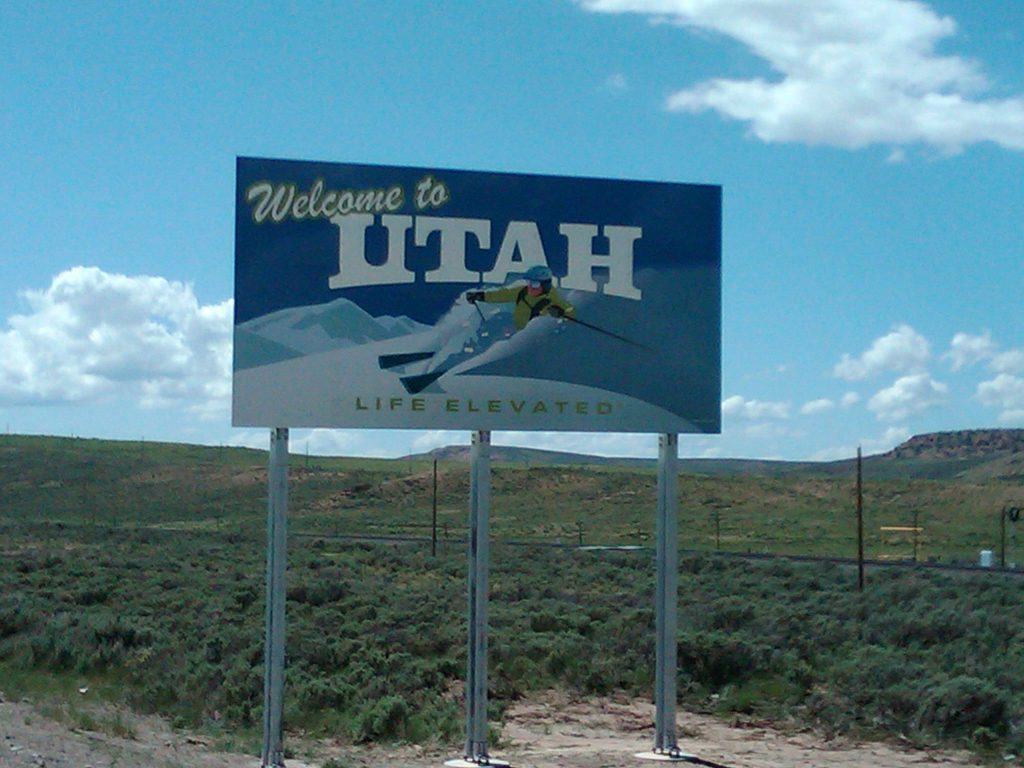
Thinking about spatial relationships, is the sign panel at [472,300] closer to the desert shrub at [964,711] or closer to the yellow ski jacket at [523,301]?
the yellow ski jacket at [523,301]

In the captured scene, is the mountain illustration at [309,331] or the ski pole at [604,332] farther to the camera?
the ski pole at [604,332]

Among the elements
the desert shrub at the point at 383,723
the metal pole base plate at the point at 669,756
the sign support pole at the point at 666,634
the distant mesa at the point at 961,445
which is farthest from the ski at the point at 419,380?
the distant mesa at the point at 961,445

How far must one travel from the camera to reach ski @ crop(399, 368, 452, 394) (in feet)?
37.4

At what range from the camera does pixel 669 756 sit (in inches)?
460

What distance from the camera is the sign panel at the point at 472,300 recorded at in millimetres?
11203

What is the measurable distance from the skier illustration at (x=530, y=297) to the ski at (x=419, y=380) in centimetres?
68

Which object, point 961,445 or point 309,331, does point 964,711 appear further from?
point 961,445

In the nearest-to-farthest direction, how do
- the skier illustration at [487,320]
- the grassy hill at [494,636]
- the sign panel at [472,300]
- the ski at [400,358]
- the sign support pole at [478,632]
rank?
the sign support pole at [478,632]
the sign panel at [472,300]
the ski at [400,358]
the skier illustration at [487,320]
the grassy hill at [494,636]

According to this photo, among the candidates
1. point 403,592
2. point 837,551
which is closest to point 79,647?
point 403,592

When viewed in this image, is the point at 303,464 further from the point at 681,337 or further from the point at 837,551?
the point at 681,337

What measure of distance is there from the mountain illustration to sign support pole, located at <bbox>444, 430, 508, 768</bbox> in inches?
53.8

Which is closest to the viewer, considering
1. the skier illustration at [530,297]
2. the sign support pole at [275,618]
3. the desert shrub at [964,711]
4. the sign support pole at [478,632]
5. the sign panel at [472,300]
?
the sign support pole at [275,618]

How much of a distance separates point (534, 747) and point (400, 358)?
4.05 meters

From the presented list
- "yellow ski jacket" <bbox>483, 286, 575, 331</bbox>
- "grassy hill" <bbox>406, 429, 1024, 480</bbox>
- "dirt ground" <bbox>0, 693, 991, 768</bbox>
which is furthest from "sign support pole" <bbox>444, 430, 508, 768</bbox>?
"grassy hill" <bbox>406, 429, 1024, 480</bbox>
